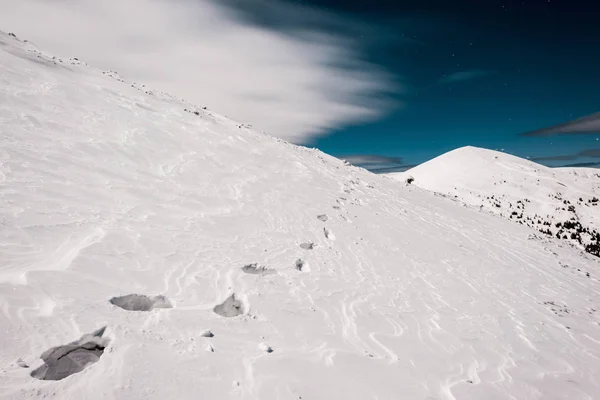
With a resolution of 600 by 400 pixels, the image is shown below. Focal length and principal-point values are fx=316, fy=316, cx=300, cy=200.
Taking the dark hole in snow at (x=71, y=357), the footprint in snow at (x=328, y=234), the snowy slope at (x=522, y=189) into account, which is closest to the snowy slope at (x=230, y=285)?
the dark hole in snow at (x=71, y=357)

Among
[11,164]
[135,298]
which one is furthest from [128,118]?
[135,298]

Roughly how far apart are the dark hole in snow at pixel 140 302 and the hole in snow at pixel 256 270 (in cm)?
193

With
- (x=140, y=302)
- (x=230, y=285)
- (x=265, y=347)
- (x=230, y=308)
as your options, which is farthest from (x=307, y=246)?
(x=140, y=302)

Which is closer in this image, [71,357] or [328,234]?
[71,357]

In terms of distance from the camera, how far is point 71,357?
369 cm

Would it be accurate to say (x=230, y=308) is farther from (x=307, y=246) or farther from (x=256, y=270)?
(x=307, y=246)

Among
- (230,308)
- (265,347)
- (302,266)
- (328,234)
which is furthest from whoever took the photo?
(328,234)

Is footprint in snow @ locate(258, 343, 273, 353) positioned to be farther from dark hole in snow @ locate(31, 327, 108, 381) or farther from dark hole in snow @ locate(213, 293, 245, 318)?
dark hole in snow @ locate(31, 327, 108, 381)

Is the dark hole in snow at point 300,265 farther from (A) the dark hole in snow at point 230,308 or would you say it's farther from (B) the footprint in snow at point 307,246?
(A) the dark hole in snow at point 230,308

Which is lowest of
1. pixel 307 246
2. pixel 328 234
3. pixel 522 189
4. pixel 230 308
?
pixel 230 308

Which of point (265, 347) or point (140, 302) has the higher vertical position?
point (140, 302)

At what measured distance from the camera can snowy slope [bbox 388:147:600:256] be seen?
2797cm

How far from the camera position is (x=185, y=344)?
428cm

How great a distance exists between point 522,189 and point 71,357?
4259 cm
